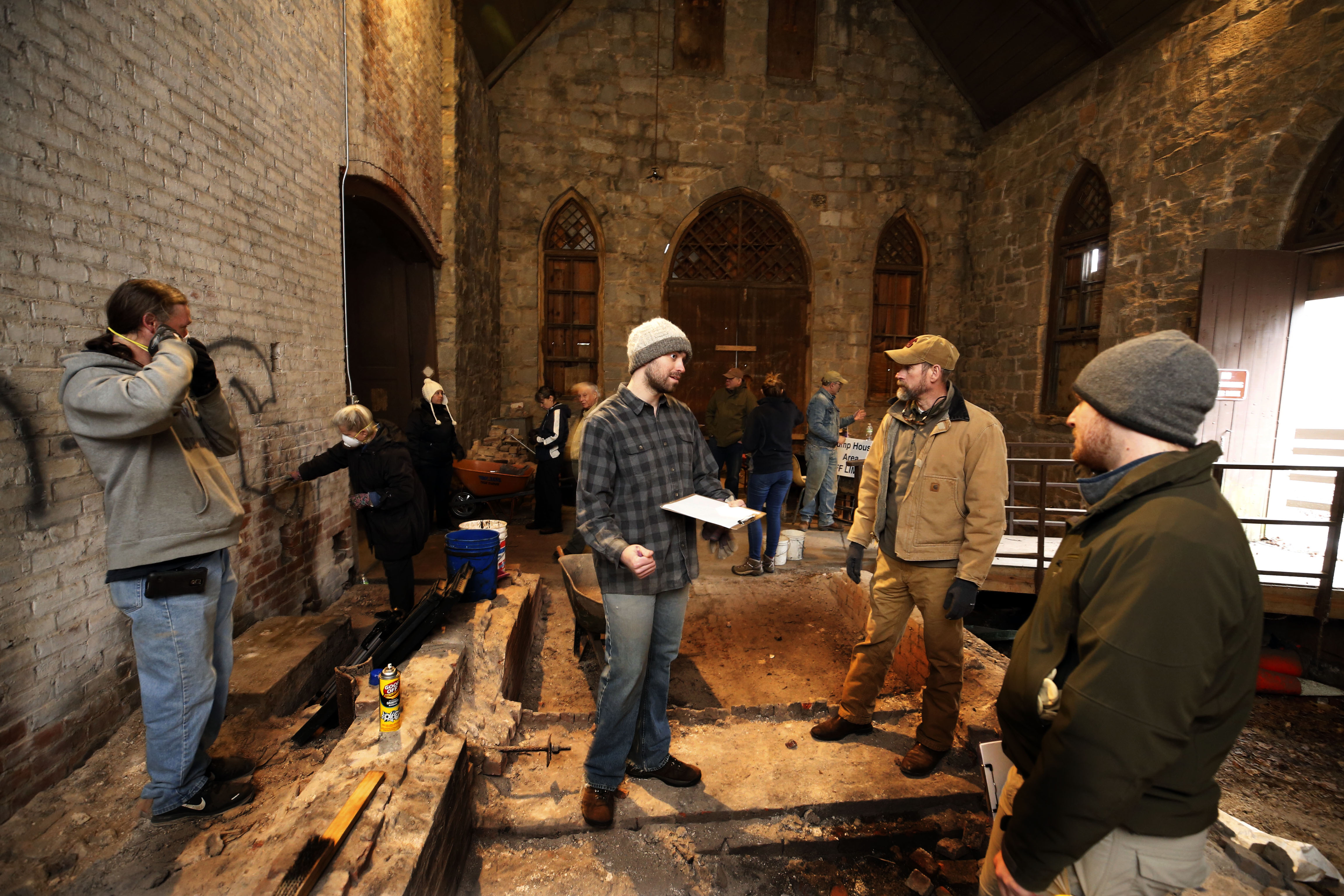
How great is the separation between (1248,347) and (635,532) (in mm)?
6747

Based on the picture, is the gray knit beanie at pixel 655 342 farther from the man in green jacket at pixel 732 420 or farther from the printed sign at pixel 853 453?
the printed sign at pixel 853 453

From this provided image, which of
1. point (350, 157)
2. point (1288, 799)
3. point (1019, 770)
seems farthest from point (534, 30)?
point (1288, 799)

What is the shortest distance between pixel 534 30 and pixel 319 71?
5746mm

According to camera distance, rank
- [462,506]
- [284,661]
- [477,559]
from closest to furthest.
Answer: [284,661], [477,559], [462,506]

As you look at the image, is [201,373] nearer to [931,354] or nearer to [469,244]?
[931,354]

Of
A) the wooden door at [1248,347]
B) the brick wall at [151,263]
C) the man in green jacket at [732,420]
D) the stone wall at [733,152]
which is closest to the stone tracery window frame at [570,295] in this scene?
the stone wall at [733,152]

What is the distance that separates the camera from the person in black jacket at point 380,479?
420cm

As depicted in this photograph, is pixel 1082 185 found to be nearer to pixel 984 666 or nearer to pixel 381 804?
pixel 984 666

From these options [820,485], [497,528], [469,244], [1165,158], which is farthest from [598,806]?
[1165,158]

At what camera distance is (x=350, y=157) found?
5.28 m

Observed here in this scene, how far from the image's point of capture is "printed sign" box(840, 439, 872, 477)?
8148 millimetres

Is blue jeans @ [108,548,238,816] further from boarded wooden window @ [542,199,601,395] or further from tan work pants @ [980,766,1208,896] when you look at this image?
boarded wooden window @ [542,199,601,395]

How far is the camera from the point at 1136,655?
1.20m

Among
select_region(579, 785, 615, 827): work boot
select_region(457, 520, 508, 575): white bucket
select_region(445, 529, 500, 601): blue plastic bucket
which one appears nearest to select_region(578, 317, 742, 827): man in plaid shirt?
select_region(579, 785, 615, 827): work boot
